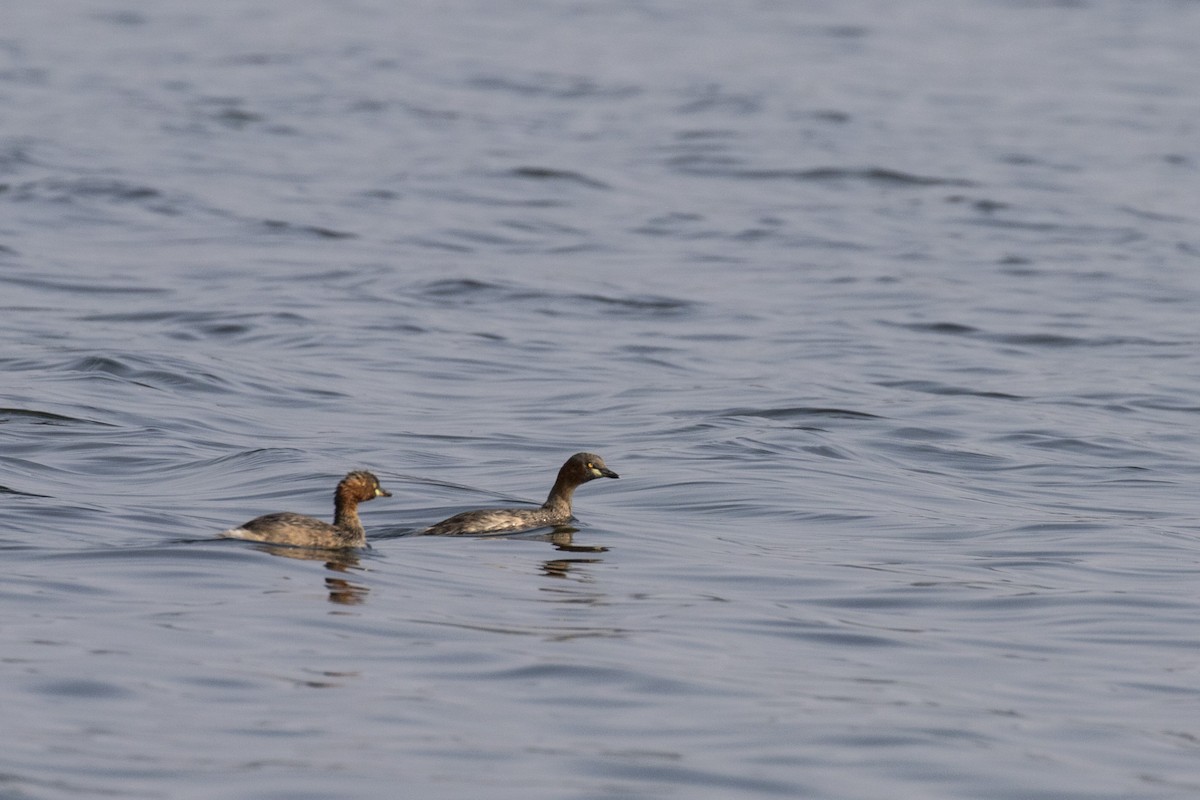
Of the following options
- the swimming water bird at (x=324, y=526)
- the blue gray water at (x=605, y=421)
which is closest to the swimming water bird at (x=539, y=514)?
the blue gray water at (x=605, y=421)

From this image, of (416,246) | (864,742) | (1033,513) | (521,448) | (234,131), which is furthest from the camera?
(234,131)

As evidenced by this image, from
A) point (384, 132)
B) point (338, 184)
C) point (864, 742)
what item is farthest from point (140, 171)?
point (864, 742)

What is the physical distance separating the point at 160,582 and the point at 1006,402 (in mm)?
11417

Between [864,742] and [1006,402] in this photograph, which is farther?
[1006,402]

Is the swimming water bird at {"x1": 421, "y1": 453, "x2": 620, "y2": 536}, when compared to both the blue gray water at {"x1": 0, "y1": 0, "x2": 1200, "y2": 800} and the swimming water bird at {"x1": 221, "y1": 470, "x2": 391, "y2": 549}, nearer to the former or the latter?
Result: the blue gray water at {"x1": 0, "y1": 0, "x2": 1200, "y2": 800}

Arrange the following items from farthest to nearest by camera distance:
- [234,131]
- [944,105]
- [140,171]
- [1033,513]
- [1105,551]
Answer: [944,105], [234,131], [140,171], [1033,513], [1105,551]

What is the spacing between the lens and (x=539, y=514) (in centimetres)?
1486

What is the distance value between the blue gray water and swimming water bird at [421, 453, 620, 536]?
27 cm

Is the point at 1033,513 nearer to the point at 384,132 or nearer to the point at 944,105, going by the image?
the point at 384,132

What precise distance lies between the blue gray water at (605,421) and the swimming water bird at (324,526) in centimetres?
17

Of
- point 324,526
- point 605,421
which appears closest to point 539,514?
point 324,526

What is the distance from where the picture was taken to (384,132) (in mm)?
40625

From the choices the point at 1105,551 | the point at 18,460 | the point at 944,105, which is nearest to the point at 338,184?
the point at 944,105

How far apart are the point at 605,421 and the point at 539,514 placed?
4.81m
